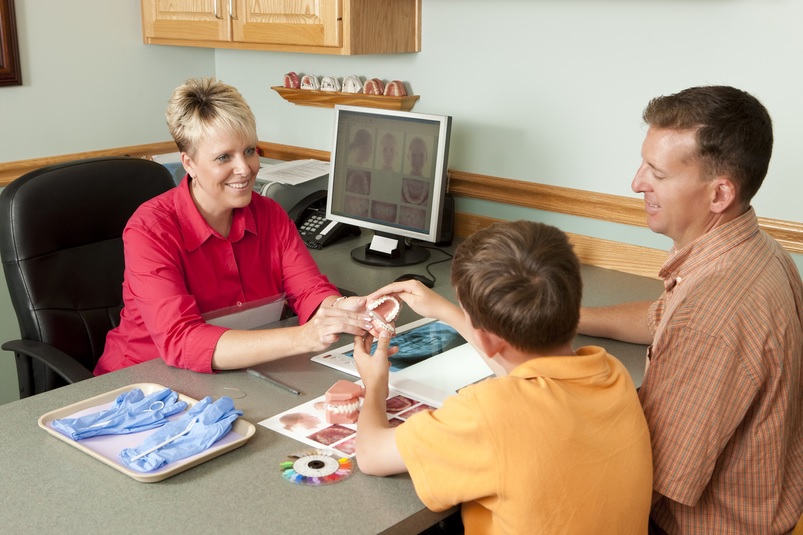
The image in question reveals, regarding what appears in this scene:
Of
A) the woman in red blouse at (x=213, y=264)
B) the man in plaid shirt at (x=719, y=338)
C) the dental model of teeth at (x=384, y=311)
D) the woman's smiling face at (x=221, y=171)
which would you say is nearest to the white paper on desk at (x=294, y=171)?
the woman in red blouse at (x=213, y=264)

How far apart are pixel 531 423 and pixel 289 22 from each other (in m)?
1.90

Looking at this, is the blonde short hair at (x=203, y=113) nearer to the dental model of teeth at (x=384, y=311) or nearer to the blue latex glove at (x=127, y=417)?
the dental model of teeth at (x=384, y=311)

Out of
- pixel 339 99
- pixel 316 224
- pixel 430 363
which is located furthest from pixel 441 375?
pixel 339 99

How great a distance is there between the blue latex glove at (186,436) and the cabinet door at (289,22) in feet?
4.67

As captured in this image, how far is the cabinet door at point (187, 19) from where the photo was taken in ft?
9.55

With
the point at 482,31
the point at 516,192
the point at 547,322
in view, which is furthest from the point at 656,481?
the point at 482,31

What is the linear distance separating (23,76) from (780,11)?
7.86 ft

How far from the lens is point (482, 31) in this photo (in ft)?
8.68

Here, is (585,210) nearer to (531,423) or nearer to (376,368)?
(376,368)

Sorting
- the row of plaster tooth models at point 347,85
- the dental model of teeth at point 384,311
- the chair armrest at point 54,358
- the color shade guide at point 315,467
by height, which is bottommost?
the chair armrest at point 54,358

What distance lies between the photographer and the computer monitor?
100 inches

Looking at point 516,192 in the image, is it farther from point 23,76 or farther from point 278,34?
point 23,76

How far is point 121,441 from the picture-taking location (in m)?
1.49

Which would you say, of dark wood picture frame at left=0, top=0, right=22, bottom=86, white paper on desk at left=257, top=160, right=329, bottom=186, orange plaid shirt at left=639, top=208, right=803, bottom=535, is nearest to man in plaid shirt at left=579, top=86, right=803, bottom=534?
orange plaid shirt at left=639, top=208, right=803, bottom=535
